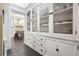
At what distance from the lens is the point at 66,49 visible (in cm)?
102

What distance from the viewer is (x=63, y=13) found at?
44.0 inches

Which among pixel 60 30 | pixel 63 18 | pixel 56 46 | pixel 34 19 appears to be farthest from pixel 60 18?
pixel 34 19

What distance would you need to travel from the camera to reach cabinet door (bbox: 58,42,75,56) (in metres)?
0.96

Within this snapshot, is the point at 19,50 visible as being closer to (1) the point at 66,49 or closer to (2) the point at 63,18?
(1) the point at 66,49

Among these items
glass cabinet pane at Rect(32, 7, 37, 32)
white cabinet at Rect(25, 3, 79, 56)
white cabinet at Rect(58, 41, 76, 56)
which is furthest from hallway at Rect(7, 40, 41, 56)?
glass cabinet pane at Rect(32, 7, 37, 32)

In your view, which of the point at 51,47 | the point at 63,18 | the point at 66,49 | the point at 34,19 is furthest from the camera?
the point at 34,19

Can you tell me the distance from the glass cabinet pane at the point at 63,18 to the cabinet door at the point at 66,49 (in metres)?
0.17

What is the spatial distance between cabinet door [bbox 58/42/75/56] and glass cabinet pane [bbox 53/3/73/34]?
0.17 metres

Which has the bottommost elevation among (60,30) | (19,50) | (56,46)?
(19,50)

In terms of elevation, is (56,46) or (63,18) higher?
(63,18)

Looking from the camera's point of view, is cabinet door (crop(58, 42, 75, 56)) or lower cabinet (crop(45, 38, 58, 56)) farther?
lower cabinet (crop(45, 38, 58, 56))

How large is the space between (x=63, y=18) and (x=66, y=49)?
1.46 ft

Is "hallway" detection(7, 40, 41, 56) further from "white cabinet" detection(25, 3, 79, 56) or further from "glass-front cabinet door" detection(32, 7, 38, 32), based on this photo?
"glass-front cabinet door" detection(32, 7, 38, 32)

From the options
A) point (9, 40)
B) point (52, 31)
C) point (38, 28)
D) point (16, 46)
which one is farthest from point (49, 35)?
point (9, 40)
